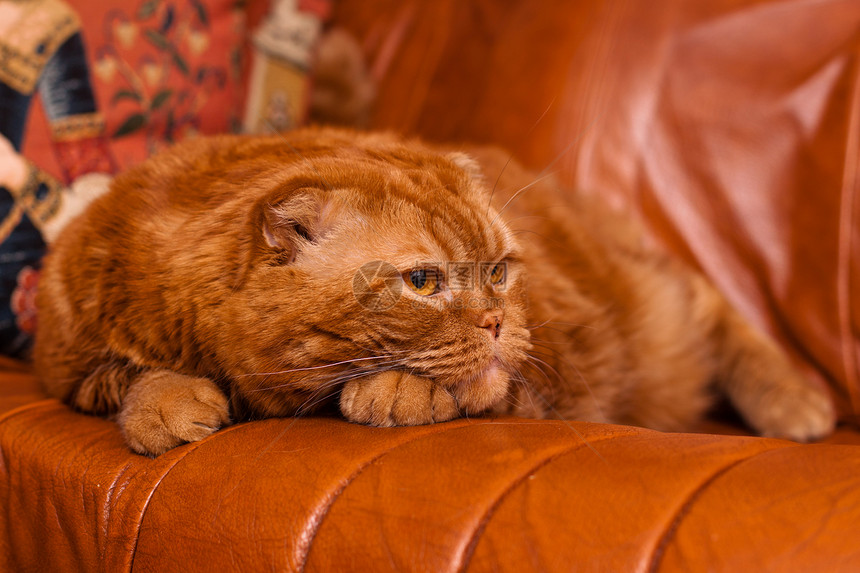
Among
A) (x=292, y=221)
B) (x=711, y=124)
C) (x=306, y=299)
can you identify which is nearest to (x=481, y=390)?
(x=306, y=299)

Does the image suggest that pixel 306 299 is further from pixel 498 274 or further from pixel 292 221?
pixel 498 274

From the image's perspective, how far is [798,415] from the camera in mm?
1688

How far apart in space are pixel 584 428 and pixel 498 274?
17.2 inches

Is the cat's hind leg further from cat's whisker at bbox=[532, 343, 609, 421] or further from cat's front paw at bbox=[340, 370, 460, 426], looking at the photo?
cat's front paw at bbox=[340, 370, 460, 426]

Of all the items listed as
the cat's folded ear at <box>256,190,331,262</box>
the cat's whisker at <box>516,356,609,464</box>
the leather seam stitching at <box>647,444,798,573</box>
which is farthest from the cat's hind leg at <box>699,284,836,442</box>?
the cat's folded ear at <box>256,190,331,262</box>

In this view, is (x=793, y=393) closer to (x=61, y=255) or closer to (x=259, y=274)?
(x=259, y=274)

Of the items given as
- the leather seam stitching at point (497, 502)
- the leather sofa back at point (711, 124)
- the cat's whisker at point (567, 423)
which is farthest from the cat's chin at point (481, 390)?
the leather sofa back at point (711, 124)

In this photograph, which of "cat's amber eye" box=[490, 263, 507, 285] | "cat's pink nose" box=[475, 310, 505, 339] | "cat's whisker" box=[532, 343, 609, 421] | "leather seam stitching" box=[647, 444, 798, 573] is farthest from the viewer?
"cat's whisker" box=[532, 343, 609, 421]

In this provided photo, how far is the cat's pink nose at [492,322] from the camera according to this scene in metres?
1.25

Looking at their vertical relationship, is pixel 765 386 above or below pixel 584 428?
below

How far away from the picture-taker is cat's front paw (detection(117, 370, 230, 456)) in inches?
44.4

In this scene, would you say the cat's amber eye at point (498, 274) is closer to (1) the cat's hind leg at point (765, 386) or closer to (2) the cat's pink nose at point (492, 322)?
(2) the cat's pink nose at point (492, 322)

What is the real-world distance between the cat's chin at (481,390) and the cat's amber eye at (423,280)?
0.18 m

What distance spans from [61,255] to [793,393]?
1855 mm
